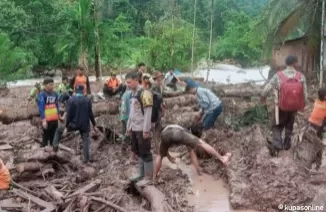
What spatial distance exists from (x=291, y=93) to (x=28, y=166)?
4.49 meters

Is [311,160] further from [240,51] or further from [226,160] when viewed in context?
[240,51]

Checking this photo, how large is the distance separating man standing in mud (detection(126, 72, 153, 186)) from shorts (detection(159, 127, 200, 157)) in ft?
1.33

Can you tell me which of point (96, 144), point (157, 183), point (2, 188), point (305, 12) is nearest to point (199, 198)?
point (157, 183)

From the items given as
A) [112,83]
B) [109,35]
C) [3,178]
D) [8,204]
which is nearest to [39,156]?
[8,204]

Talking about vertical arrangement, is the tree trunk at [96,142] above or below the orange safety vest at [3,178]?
below

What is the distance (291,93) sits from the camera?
26.3 feet

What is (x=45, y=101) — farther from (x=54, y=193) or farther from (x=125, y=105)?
(x=54, y=193)

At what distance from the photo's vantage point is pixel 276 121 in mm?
8391

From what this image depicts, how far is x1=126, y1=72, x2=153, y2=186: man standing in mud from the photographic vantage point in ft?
24.0

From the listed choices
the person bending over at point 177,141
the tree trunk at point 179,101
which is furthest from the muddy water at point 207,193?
the tree trunk at point 179,101

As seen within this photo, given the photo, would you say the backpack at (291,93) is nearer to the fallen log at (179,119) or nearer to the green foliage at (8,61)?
the fallen log at (179,119)

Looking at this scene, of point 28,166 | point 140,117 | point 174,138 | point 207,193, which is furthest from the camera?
point 28,166

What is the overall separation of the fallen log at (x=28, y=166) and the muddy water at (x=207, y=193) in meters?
2.57

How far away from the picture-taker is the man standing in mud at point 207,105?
9.85 metres
